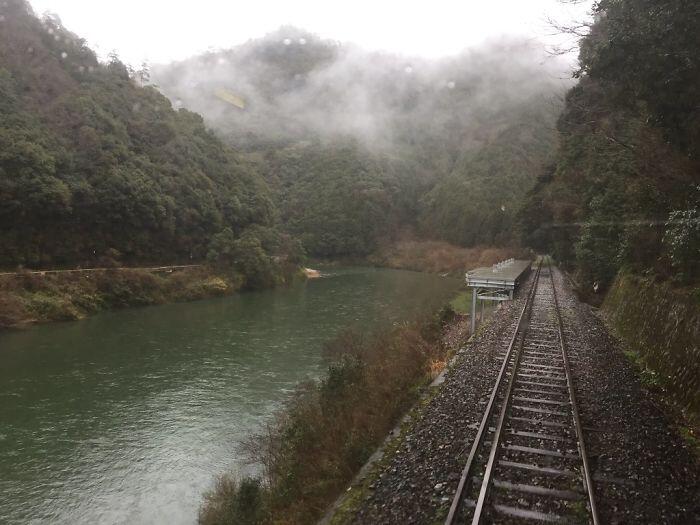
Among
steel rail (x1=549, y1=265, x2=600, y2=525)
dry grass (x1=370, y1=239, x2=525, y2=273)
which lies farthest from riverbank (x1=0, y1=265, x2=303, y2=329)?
dry grass (x1=370, y1=239, x2=525, y2=273)

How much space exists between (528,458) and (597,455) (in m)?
1.00

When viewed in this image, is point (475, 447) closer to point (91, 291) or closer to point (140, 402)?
point (140, 402)

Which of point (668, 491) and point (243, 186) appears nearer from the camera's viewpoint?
point (668, 491)

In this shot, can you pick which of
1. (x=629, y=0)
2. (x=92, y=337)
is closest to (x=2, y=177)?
(x=92, y=337)

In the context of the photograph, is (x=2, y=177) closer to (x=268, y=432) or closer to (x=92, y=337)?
(x=92, y=337)

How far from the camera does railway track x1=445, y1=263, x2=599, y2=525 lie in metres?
5.69

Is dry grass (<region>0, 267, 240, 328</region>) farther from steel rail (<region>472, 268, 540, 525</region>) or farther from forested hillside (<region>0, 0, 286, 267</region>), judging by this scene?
steel rail (<region>472, 268, 540, 525</region>)

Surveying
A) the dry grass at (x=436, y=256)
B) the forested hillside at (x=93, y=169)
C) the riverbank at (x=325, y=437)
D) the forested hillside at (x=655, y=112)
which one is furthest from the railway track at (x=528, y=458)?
the dry grass at (x=436, y=256)

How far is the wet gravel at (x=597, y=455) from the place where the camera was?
584 cm

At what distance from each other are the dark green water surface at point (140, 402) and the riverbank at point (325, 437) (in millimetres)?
1034

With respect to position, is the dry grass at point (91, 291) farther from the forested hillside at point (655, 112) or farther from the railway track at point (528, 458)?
the forested hillside at point (655, 112)

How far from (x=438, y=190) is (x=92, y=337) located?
89544 millimetres

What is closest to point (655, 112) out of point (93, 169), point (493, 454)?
point (493, 454)

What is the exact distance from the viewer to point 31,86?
138 ft
